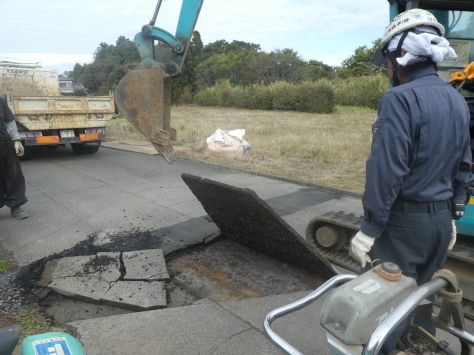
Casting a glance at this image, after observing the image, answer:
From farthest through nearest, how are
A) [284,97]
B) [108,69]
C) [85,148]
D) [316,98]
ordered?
[108,69] → [284,97] → [316,98] → [85,148]

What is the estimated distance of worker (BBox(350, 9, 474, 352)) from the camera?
75.5 inches

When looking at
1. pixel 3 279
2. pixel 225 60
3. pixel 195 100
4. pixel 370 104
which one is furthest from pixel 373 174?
pixel 225 60

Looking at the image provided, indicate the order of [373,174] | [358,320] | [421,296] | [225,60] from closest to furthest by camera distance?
1. [358,320]
2. [421,296]
3. [373,174]
4. [225,60]

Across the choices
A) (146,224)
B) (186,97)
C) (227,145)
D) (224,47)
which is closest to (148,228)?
(146,224)

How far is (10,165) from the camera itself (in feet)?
17.6

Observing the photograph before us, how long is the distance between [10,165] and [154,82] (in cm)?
293

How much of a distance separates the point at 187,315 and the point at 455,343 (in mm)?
2106

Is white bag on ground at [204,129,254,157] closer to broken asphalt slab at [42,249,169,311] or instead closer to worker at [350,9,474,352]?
broken asphalt slab at [42,249,169,311]

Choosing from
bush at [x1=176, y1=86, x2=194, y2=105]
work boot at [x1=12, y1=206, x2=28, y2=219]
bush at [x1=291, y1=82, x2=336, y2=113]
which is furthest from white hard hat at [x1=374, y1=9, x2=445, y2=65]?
bush at [x1=176, y1=86, x2=194, y2=105]

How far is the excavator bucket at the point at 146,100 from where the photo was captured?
386 cm

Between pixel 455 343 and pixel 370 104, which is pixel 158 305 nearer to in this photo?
pixel 455 343

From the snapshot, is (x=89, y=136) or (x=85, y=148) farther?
(x=85, y=148)

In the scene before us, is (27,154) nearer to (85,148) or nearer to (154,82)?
(85,148)

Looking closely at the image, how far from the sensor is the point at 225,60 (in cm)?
4522
